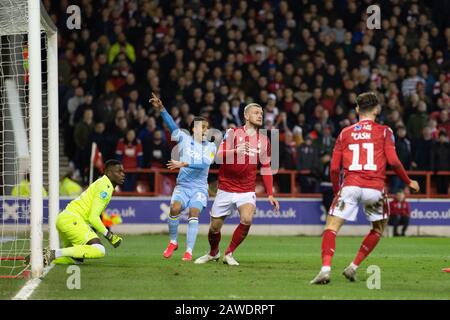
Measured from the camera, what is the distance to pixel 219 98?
24.0m

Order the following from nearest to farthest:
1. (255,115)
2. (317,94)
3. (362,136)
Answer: (362,136) < (255,115) < (317,94)

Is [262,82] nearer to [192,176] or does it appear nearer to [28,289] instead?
[192,176]

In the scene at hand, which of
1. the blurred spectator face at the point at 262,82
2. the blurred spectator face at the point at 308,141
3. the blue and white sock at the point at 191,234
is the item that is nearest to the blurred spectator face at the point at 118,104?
the blurred spectator face at the point at 262,82

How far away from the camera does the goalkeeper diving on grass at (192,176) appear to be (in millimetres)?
14609

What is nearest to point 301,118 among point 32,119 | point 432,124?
point 432,124

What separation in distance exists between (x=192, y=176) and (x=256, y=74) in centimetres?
1031

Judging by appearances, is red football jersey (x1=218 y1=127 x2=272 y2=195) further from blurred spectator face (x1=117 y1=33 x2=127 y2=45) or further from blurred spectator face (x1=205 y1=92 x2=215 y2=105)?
blurred spectator face (x1=117 y1=33 x2=127 y2=45)

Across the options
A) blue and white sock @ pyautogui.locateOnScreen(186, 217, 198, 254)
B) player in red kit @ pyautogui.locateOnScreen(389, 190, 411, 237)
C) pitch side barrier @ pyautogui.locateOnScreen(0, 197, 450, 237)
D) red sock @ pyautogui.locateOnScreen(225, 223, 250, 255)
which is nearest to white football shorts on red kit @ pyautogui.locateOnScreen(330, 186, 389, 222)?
red sock @ pyautogui.locateOnScreen(225, 223, 250, 255)

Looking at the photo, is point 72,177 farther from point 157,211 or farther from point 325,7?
point 325,7

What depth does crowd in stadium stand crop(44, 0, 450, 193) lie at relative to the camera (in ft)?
76.9

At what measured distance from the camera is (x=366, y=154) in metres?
11.2

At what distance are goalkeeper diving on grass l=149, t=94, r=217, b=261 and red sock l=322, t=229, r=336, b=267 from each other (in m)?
3.81

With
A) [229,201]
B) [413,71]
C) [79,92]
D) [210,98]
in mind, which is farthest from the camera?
[413,71]
